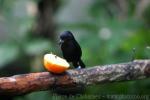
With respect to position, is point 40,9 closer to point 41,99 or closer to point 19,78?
point 41,99

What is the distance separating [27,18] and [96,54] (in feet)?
3.02

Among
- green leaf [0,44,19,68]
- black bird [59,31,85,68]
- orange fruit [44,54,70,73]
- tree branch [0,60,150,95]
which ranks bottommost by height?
tree branch [0,60,150,95]

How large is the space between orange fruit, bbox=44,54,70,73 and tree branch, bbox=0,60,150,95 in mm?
25

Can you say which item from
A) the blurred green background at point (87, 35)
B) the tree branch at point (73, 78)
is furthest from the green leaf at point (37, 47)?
the tree branch at point (73, 78)

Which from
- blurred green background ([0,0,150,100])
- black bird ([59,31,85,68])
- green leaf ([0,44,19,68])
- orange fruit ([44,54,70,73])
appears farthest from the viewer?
green leaf ([0,44,19,68])

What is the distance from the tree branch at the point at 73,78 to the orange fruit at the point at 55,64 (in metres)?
0.03

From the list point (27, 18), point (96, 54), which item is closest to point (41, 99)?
point (96, 54)

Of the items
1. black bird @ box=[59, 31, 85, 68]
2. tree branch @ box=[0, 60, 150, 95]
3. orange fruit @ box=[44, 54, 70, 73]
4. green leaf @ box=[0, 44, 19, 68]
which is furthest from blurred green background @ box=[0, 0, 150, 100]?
black bird @ box=[59, 31, 85, 68]

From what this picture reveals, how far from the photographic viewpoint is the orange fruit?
2.32 metres

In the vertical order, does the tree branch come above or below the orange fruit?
below

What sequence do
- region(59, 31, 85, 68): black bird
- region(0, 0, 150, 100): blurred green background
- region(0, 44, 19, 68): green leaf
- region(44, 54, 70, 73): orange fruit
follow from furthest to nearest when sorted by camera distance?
region(0, 44, 19, 68): green leaf < region(0, 0, 150, 100): blurred green background < region(44, 54, 70, 73): orange fruit < region(59, 31, 85, 68): black bird

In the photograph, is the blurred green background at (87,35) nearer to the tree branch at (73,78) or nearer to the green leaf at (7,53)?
the green leaf at (7,53)

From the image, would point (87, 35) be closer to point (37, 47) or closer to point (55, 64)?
point (37, 47)

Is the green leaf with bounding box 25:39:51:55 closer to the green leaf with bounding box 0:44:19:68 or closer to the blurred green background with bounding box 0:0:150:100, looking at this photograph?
the blurred green background with bounding box 0:0:150:100
